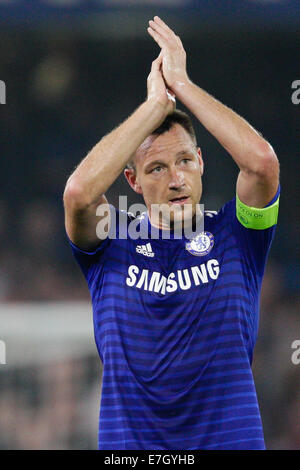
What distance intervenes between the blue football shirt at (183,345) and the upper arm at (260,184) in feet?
0.51

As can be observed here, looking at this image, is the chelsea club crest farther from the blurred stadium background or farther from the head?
the blurred stadium background

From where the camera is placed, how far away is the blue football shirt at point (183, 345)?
121 inches

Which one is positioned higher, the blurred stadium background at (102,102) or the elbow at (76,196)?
the blurred stadium background at (102,102)

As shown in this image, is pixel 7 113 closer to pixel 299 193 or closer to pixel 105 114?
pixel 105 114

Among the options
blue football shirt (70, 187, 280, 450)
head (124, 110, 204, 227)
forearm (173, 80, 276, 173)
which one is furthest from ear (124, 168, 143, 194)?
forearm (173, 80, 276, 173)

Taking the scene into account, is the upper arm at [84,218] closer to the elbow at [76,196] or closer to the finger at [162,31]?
the elbow at [76,196]

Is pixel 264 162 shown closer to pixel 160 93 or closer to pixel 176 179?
pixel 176 179

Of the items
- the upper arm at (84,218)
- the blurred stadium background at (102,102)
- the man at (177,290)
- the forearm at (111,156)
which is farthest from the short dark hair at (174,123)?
the blurred stadium background at (102,102)

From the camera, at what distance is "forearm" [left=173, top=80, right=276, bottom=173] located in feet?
10.1

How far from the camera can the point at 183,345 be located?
3121 mm

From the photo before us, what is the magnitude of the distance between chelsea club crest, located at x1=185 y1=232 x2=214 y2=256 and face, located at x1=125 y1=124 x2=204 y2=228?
108 mm

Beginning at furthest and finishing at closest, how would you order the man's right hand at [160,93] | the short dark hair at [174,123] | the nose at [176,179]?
the short dark hair at [174,123], the nose at [176,179], the man's right hand at [160,93]

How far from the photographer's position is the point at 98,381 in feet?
21.2
